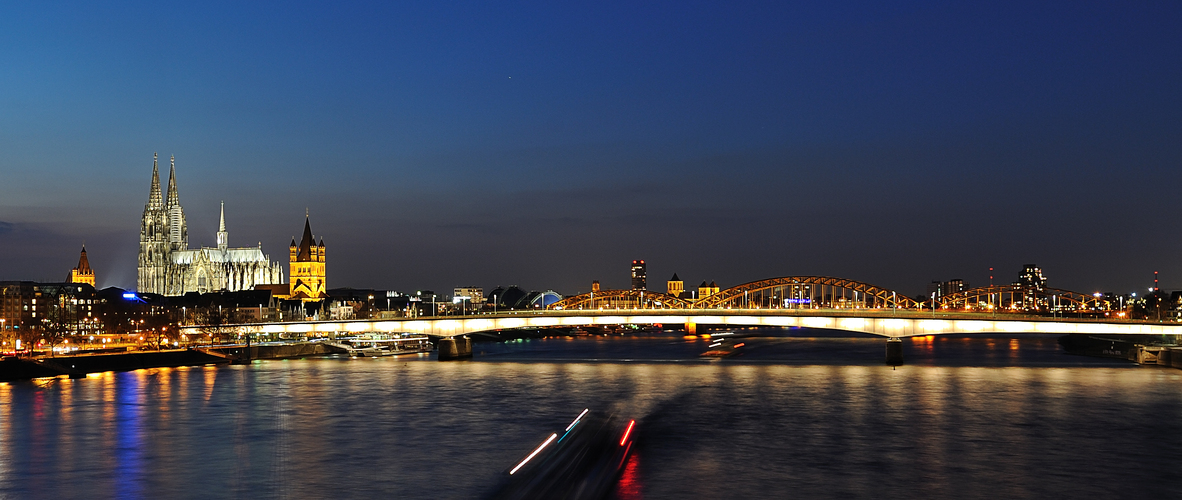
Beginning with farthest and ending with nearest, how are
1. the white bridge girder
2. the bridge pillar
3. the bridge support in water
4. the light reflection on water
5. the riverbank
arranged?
the bridge support in water
the bridge pillar
the white bridge girder
the riverbank
the light reflection on water

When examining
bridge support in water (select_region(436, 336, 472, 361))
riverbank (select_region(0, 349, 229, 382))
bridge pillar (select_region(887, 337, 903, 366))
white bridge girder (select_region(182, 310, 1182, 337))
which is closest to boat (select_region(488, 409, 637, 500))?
white bridge girder (select_region(182, 310, 1182, 337))

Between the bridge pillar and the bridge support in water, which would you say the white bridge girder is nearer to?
the bridge pillar

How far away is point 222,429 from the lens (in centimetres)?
4731

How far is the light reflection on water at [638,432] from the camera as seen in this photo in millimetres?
33594

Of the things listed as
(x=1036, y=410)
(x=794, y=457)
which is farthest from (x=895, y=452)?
(x=1036, y=410)

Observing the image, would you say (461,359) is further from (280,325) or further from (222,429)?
(222,429)

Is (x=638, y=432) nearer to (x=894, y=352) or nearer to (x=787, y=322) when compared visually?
(x=787, y=322)

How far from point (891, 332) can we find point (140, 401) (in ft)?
192

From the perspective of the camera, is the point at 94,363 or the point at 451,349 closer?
the point at 94,363

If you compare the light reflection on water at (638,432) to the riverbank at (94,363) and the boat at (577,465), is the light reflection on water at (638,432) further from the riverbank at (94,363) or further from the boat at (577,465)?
the riverbank at (94,363)

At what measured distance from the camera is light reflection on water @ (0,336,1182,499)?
3359 cm

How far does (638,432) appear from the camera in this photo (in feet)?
148

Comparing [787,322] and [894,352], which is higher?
[787,322]

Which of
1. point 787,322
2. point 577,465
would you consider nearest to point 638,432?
point 577,465
